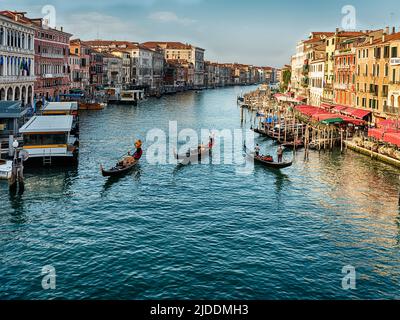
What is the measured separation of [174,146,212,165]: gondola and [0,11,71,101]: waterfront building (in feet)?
114

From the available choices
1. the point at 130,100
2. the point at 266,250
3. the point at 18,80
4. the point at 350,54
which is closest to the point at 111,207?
the point at 266,250

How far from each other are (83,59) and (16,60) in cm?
4140

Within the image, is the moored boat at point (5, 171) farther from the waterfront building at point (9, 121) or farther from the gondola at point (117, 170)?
the waterfront building at point (9, 121)

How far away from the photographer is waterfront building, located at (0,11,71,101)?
67312 mm

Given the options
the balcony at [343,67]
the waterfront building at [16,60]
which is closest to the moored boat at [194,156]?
the waterfront building at [16,60]

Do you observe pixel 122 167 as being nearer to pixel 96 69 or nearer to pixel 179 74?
pixel 96 69

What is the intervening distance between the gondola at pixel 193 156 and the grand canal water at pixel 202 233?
1383 mm

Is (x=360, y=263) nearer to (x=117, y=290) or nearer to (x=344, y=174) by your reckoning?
(x=117, y=290)

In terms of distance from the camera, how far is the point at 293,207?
80.6 feet

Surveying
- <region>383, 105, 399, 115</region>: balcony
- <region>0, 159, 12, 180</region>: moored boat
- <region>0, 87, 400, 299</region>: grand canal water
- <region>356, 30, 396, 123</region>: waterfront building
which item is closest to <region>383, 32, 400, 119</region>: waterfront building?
<region>383, 105, 399, 115</region>: balcony

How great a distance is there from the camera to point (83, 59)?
94.0 m

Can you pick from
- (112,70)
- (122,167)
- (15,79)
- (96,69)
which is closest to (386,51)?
(122,167)

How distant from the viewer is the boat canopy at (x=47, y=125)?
32.0 m
